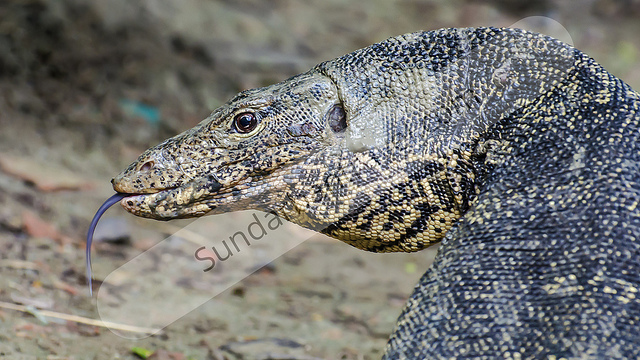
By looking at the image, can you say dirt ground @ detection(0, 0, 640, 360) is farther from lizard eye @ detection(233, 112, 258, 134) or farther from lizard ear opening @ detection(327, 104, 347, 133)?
lizard ear opening @ detection(327, 104, 347, 133)

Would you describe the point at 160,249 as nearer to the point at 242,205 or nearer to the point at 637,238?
the point at 242,205

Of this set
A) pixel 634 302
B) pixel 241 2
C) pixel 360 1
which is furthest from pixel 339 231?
pixel 360 1

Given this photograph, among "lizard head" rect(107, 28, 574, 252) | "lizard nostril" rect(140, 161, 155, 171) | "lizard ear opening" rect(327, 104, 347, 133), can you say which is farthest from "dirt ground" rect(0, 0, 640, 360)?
"lizard ear opening" rect(327, 104, 347, 133)

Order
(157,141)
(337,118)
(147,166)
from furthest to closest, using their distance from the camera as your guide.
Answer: (157,141), (147,166), (337,118)

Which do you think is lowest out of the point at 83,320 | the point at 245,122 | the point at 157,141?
the point at 245,122

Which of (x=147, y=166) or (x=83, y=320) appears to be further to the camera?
(x=83, y=320)

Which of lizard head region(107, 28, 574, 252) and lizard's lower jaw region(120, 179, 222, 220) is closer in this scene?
lizard head region(107, 28, 574, 252)

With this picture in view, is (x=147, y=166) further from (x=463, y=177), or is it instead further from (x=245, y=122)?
(x=463, y=177)

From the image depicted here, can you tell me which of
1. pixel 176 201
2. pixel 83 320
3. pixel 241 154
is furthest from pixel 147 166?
pixel 83 320
